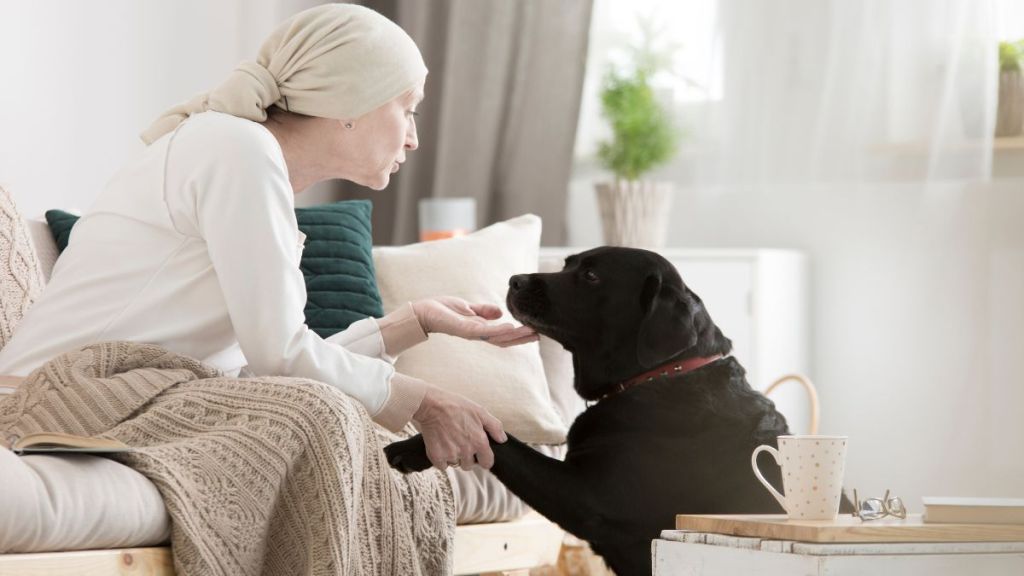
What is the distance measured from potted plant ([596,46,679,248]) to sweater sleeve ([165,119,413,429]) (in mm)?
2049

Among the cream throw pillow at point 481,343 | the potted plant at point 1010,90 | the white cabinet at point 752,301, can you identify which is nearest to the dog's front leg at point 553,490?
the cream throw pillow at point 481,343

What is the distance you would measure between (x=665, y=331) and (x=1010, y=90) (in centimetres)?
196

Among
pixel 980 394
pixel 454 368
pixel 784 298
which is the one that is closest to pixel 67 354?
pixel 454 368

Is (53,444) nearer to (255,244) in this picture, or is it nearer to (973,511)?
(255,244)

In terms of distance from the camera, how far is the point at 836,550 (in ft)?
3.67

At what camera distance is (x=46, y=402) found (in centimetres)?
131

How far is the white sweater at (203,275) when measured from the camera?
1.43 m

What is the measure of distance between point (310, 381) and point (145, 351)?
0.69 ft

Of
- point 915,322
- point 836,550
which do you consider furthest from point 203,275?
point 915,322

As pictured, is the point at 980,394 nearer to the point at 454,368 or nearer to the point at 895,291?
the point at 895,291

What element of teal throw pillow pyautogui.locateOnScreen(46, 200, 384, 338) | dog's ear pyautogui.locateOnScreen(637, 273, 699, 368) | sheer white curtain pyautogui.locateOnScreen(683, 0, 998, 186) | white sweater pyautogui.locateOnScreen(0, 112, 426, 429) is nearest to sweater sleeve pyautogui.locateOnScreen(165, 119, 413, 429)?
white sweater pyautogui.locateOnScreen(0, 112, 426, 429)

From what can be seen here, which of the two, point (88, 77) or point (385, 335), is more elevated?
point (88, 77)

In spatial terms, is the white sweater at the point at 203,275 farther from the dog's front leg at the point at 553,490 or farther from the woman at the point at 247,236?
the dog's front leg at the point at 553,490

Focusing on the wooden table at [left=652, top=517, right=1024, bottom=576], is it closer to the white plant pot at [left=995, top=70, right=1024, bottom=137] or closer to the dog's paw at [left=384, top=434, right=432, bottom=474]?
the dog's paw at [left=384, top=434, right=432, bottom=474]
